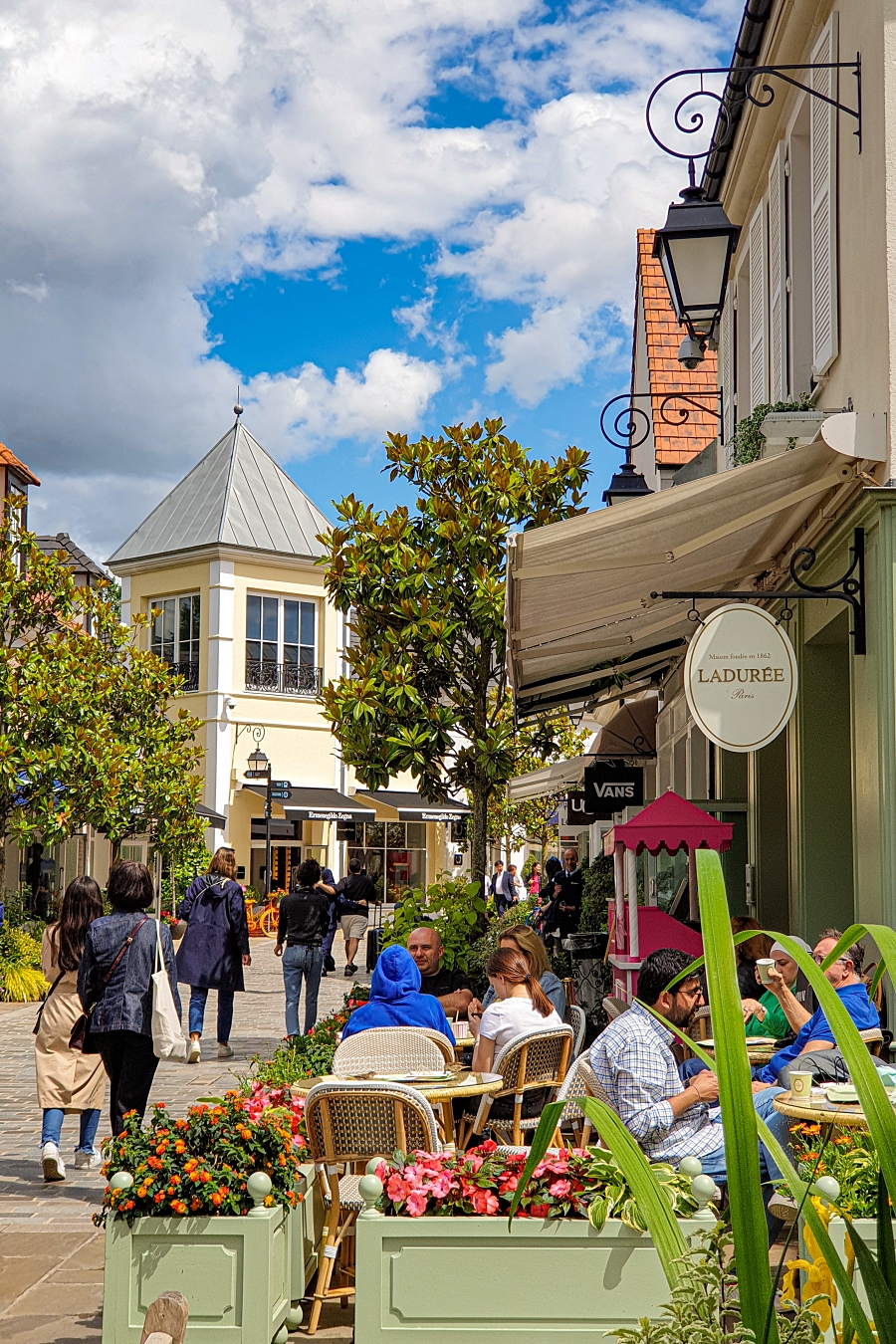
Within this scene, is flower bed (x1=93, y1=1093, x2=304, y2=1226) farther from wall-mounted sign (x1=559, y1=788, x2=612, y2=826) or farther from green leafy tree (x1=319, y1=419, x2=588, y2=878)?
wall-mounted sign (x1=559, y1=788, x2=612, y2=826)

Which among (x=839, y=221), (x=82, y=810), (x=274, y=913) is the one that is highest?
(x=839, y=221)

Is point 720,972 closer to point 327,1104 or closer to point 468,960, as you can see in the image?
point 327,1104

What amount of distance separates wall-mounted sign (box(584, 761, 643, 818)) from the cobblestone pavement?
13.8ft

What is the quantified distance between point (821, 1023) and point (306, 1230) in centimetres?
241

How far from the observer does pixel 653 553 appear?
24.0ft

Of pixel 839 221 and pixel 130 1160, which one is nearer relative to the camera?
pixel 130 1160

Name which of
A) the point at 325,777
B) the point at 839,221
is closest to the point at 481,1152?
the point at 839,221

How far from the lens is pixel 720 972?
1.70m

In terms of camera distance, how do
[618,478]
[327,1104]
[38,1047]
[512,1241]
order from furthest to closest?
[618,478] < [38,1047] < [327,1104] < [512,1241]

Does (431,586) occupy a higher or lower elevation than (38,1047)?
higher

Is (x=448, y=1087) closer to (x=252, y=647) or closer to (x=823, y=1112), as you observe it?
(x=823, y=1112)

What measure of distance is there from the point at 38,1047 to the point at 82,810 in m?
11.4

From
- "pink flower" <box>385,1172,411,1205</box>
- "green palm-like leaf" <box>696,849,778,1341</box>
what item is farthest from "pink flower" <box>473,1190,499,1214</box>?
"green palm-like leaf" <box>696,849,778,1341</box>

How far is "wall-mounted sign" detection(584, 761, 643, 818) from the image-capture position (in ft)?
51.1
